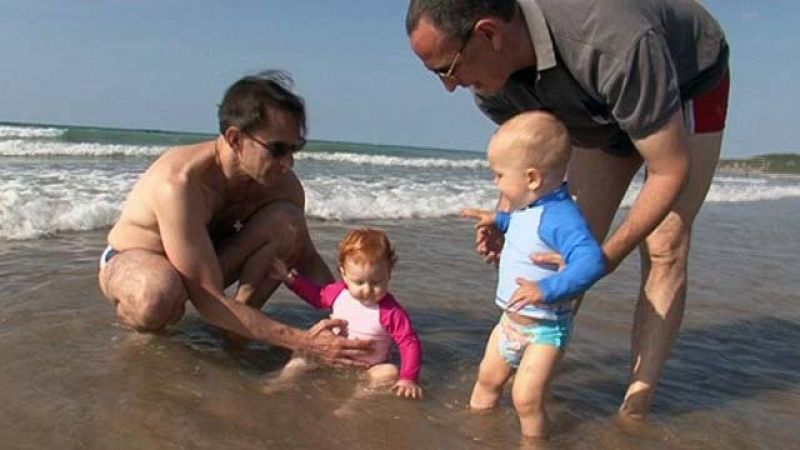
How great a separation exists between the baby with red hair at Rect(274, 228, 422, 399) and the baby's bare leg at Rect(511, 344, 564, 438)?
2.06ft

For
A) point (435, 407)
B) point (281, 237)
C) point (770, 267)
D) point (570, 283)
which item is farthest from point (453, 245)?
point (570, 283)

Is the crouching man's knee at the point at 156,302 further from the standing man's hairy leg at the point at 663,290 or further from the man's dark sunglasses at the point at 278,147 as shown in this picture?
the standing man's hairy leg at the point at 663,290

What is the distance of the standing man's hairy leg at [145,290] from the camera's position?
3.59 meters

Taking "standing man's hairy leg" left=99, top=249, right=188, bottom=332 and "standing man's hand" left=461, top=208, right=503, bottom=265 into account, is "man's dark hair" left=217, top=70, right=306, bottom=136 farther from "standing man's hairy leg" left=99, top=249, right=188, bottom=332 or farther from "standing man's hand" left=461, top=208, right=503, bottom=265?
"standing man's hand" left=461, top=208, right=503, bottom=265

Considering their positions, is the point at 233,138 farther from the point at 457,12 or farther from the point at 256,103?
Result: the point at 457,12

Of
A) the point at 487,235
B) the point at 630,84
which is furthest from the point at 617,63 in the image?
the point at 487,235

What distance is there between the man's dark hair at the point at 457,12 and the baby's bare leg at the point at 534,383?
1169 mm

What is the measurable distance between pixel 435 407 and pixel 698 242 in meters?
6.35

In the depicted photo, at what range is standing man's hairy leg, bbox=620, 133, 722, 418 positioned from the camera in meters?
3.22

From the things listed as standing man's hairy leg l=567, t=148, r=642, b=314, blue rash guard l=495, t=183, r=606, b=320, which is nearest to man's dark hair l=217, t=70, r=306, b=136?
blue rash guard l=495, t=183, r=606, b=320

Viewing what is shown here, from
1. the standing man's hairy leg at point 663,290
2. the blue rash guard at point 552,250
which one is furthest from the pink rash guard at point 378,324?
the standing man's hairy leg at point 663,290

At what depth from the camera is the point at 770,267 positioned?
732 cm

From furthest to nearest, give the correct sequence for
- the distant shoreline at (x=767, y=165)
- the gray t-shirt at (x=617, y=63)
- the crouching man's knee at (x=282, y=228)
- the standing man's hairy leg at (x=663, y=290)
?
1. the distant shoreline at (x=767, y=165)
2. the crouching man's knee at (x=282, y=228)
3. the standing man's hairy leg at (x=663, y=290)
4. the gray t-shirt at (x=617, y=63)

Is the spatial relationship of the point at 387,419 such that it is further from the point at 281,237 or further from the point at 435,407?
the point at 281,237
